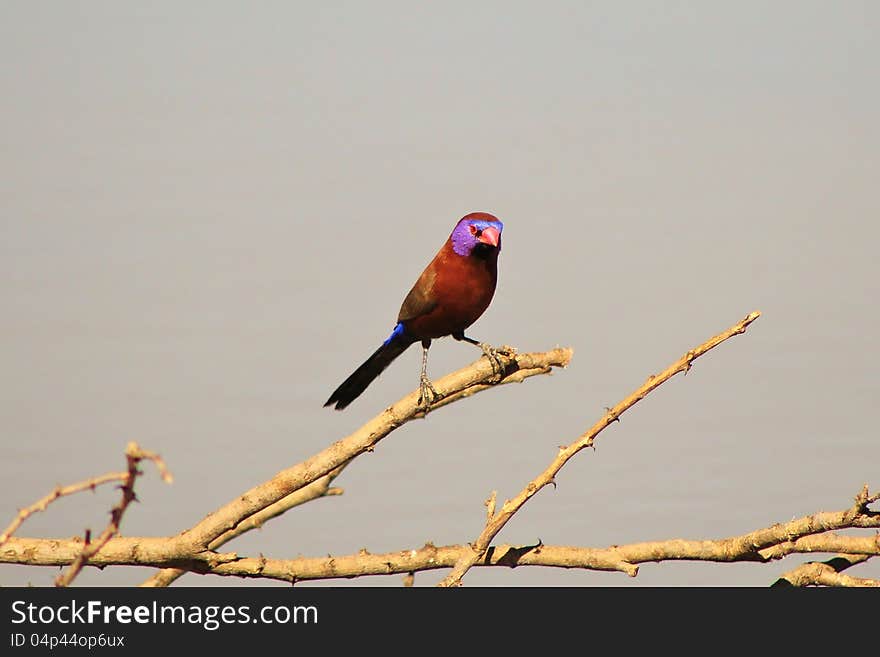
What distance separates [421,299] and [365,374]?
0.41 metres

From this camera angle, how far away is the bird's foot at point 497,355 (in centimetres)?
362

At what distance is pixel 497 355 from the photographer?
149 inches

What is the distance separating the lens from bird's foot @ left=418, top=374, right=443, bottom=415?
3.49m

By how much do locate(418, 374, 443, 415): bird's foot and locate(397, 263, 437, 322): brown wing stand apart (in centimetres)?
52

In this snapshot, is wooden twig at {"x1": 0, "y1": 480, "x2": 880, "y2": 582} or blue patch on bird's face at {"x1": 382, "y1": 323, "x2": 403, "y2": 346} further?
blue patch on bird's face at {"x1": 382, "y1": 323, "x2": 403, "y2": 346}

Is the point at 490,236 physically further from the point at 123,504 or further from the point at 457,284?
the point at 123,504

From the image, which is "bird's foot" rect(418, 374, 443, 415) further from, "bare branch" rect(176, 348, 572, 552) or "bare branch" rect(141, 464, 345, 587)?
"bare branch" rect(141, 464, 345, 587)

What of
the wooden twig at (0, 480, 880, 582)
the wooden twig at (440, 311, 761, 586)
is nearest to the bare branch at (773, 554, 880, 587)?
the wooden twig at (0, 480, 880, 582)
